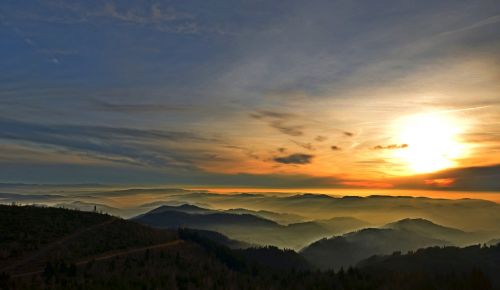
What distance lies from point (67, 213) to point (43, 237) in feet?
105

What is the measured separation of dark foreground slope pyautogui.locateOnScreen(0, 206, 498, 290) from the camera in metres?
75.4

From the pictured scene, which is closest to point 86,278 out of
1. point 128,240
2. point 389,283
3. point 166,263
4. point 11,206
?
point 166,263

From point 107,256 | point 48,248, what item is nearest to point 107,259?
point 107,256

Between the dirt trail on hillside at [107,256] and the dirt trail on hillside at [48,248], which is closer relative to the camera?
the dirt trail on hillside at [107,256]

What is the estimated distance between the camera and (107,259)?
9194cm

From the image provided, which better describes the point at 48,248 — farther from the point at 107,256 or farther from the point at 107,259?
the point at 107,259

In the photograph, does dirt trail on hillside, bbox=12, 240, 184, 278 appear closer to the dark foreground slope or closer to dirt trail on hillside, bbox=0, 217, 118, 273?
the dark foreground slope

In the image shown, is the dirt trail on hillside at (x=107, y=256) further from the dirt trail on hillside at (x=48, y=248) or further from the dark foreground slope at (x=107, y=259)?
the dirt trail on hillside at (x=48, y=248)

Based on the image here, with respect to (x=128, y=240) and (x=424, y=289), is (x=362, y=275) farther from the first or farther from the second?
(x=128, y=240)

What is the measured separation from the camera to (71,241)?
332 feet

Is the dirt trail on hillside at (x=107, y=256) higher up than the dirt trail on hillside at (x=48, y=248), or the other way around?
the dirt trail on hillside at (x=48, y=248)

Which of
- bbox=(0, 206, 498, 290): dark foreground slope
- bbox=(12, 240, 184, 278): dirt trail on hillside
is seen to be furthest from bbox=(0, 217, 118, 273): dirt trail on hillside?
bbox=(12, 240, 184, 278): dirt trail on hillside

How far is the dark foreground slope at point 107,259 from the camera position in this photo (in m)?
75.4

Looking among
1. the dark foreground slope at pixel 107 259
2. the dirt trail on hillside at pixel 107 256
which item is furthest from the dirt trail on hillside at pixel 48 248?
the dirt trail on hillside at pixel 107 256
